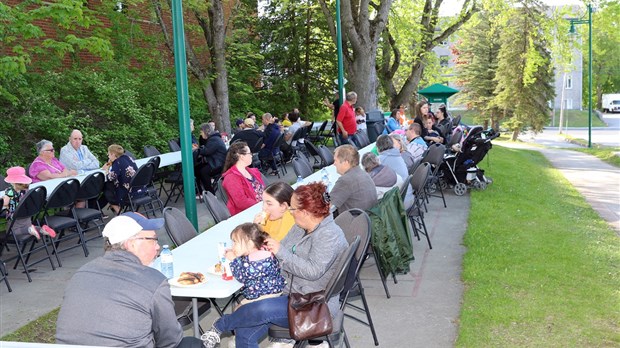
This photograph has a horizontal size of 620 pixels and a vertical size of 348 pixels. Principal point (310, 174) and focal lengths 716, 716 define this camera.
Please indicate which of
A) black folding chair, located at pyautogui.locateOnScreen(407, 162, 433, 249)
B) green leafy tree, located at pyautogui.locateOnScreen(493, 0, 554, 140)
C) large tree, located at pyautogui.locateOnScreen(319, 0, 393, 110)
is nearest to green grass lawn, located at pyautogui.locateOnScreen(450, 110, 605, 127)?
green leafy tree, located at pyautogui.locateOnScreen(493, 0, 554, 140)

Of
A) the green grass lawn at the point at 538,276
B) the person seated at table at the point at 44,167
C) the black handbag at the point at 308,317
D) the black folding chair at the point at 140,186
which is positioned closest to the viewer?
the black handbag at the point at 308,317

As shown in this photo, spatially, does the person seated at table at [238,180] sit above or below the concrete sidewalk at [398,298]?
above

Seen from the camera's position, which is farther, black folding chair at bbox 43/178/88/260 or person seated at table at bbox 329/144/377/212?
black folding chair at bbox 43/178/88/260

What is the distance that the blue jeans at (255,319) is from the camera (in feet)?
14.6

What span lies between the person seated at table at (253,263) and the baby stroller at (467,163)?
332 inches

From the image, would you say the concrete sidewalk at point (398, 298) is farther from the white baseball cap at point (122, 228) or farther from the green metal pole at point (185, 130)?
the white baseball cap at point (122, 228)

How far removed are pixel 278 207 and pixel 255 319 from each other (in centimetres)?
113

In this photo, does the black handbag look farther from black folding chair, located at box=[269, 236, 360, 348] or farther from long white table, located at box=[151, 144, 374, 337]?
long white table, located at box=[151, 144, 374, 337]

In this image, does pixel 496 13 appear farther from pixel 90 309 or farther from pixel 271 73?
pixel 90 309

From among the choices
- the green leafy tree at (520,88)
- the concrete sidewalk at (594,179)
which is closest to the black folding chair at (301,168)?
the concrete sidewalk at (594,179)

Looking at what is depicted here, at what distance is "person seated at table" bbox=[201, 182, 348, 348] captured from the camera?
446 cm

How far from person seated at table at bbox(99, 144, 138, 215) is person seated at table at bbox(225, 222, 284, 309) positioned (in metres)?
5.30

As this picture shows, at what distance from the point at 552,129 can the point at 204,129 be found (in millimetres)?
48289

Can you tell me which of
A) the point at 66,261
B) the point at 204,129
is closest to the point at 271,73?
the point at 204,129
